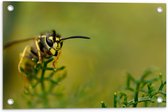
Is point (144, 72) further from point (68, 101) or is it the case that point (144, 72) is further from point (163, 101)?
point (68, 101)

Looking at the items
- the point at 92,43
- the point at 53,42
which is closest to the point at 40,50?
the point at 53,42

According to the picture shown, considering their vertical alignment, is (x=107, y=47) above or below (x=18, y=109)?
above

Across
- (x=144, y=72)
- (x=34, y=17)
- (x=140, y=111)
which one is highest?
(x=34, y=17)

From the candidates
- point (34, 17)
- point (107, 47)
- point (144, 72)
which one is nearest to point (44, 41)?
point (34, 17)

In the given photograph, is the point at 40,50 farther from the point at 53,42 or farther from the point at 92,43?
the point at 92,43
